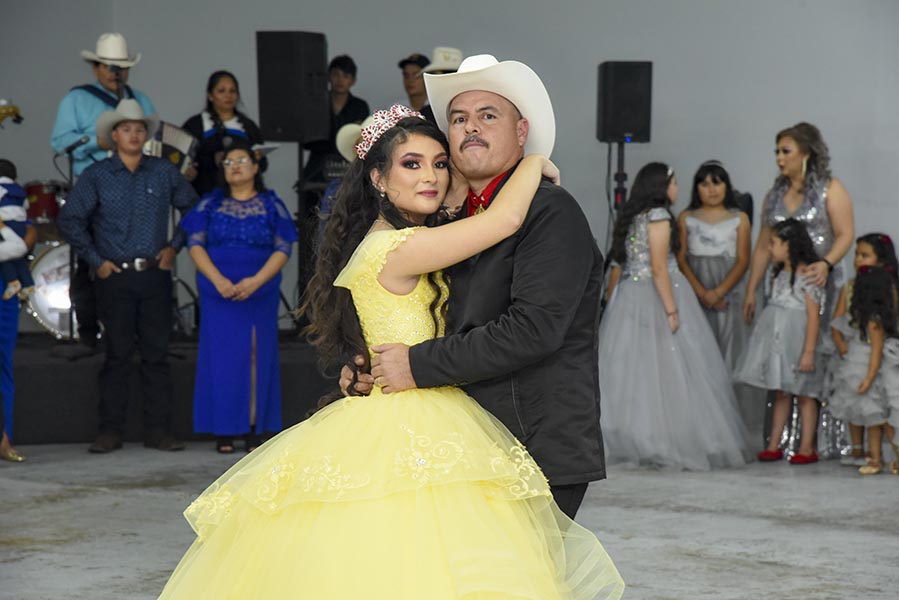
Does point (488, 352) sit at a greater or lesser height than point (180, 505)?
greater

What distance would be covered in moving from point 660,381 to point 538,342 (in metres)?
4.26

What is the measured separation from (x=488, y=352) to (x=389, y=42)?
7.74 metres

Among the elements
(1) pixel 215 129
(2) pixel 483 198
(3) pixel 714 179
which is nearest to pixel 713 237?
(3) pixel 714 179

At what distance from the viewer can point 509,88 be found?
261 centimetres

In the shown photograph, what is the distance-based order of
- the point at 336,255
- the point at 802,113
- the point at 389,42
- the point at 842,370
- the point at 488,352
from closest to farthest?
the point at 488,352, the point at 336,255, the point at 842,370, the point at 802,113, the point at 389,42

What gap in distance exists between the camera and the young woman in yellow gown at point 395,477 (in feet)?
7.70

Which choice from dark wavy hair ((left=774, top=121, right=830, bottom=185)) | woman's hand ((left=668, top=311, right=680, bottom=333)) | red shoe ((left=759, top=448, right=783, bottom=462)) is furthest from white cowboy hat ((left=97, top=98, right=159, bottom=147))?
red shoe ((left=759, top=448, right=783, bottom=462))

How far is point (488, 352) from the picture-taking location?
2439mm

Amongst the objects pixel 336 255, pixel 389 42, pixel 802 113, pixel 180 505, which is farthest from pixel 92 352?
pixel 802 113

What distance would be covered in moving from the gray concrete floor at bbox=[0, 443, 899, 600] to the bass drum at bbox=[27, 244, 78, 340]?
202 cm

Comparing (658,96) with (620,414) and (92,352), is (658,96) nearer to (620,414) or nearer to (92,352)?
Answer: (620,414)

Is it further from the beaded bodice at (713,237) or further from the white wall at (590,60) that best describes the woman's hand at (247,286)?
the white wall at (590,60)

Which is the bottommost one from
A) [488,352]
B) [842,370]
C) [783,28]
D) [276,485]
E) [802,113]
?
[842,370]

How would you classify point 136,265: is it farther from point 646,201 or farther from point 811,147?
point 811,147
